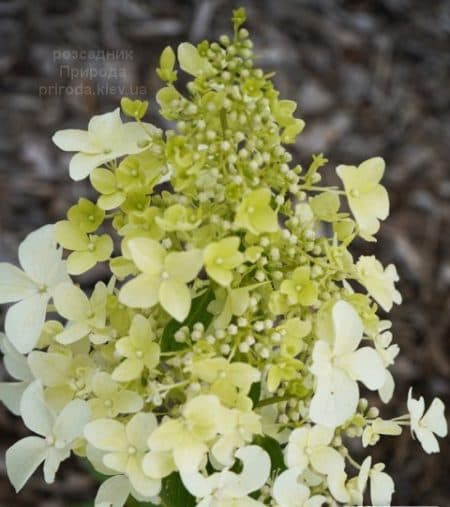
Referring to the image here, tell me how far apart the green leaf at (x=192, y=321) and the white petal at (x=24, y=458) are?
142 mm

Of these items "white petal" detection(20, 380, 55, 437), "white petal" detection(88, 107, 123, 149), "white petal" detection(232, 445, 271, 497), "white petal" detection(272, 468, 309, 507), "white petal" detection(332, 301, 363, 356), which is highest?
"white petal" detection(88, 107, 123, 149)

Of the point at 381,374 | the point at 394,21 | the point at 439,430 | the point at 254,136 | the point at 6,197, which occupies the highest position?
the point at 254,136

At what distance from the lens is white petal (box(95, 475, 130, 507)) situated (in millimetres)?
835

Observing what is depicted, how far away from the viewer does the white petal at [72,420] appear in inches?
32.2

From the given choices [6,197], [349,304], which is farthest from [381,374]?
[6,197]

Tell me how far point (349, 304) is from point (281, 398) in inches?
4.3

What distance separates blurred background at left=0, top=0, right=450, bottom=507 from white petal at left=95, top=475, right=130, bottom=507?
119 centimetres

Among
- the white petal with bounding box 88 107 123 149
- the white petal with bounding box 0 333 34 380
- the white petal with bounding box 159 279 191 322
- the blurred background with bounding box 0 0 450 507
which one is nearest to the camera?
the white petal with bounding box 159 279 191 322

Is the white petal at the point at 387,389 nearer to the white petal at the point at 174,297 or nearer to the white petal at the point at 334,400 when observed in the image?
the white petal at the point at 334,400

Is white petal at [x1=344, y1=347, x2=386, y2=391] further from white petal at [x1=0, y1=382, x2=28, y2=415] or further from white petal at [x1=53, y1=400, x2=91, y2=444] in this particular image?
white petal at [x1=0, y1=382, x2=28, y2=415]

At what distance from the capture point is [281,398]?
86 cm

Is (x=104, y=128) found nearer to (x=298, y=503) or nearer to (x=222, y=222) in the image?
(x=222, y=222)

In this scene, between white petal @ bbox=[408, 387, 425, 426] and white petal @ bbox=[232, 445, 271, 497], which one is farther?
white petal @ bbox=[408, 387, 425, 426]

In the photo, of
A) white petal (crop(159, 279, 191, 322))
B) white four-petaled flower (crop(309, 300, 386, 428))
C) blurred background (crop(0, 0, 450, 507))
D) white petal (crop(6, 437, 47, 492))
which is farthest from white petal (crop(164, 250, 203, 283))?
blurred background (crop(0, 0, 450, 507))
